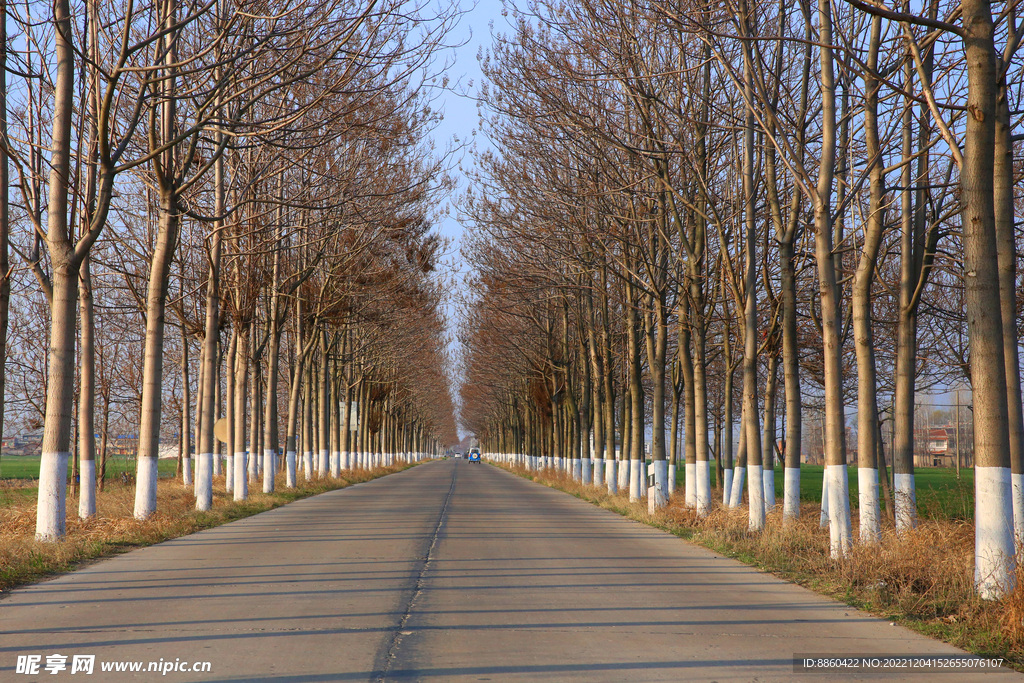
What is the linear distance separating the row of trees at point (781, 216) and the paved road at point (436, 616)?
80.3 inches

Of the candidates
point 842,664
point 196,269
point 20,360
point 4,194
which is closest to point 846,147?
point 842,664

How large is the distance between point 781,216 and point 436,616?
11324mm

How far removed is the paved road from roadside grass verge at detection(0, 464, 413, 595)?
1.61ft

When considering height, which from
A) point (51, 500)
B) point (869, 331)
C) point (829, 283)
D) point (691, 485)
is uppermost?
point (829, 283)

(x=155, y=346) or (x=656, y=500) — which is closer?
(x=155, y=346)

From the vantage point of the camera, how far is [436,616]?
26.0 feet

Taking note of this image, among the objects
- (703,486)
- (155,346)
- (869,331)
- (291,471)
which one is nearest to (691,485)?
(703,486)

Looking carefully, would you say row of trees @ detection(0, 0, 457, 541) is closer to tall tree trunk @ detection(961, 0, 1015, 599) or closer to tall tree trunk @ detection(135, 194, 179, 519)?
tall tree trunk @ detection(135, 194, 179, 519)

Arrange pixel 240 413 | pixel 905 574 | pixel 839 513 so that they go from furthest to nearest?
pixel 240 413, pixel 839 513, pixel 905 574

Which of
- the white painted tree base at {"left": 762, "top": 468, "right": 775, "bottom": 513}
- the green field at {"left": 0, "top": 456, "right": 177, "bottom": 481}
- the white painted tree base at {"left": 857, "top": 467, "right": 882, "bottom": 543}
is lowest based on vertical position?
the green field at {"left": 0, "top": 456, "right": 177, "bottom": 481}

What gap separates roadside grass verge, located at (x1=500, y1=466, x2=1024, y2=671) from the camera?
7223 millimetres

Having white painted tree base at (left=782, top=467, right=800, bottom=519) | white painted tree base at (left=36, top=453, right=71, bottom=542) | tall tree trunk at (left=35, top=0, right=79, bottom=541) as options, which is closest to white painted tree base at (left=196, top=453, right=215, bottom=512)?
tall tree trunk at (left=35, top=0, right=79, bottom=541)

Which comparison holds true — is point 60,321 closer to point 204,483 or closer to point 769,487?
point 204,483

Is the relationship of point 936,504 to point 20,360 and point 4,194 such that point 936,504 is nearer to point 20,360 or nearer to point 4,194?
point 4,194
